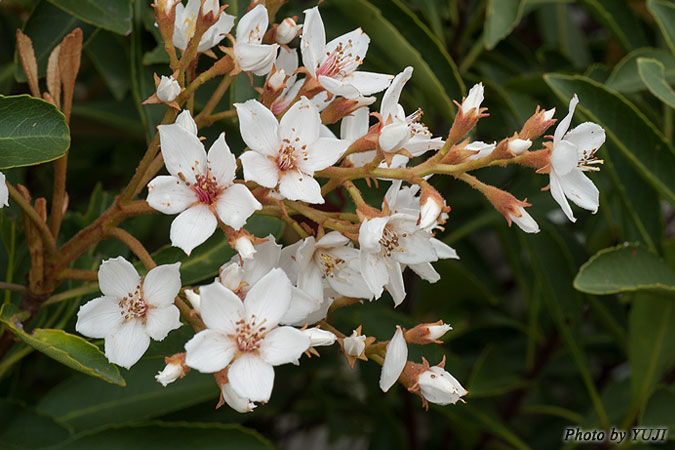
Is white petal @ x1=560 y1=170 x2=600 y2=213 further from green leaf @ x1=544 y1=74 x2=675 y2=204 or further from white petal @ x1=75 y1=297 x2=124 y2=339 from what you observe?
white petal @ x1=75 y1=297 x2=124 y2=339

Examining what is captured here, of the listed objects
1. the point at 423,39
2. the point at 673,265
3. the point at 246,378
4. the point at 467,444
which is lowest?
the point at 467,444

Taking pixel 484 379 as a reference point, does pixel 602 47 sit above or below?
above

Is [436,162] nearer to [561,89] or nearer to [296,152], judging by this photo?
[296,152]

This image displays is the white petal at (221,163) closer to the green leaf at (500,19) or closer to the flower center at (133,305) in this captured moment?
the flower center at (133,305)

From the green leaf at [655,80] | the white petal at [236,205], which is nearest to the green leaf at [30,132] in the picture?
the white petal at [236,205]

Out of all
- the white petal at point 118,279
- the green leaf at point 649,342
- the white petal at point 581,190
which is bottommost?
the green leaf at point 649,342

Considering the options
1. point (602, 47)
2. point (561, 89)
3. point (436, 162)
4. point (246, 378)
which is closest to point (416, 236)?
point (436, 162)
